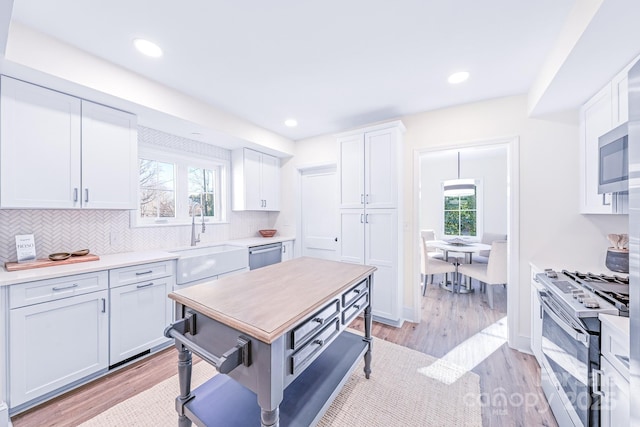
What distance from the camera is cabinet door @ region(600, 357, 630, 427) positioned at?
3.30 feet

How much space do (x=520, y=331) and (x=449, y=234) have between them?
4.14 meters

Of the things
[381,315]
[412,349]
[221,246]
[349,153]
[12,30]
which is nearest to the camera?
[12,30]

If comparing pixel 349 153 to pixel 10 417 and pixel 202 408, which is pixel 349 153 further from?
pixel 10 417

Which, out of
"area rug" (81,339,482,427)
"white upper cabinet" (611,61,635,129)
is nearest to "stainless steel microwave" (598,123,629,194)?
"white upper cabinet" (611,61,635,129)

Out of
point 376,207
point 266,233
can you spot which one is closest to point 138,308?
point 266,233

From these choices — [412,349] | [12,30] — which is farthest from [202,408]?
[12,30]

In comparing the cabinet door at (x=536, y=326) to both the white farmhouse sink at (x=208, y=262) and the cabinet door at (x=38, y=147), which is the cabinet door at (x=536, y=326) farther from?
the cabinet door at (x=38, y=147)

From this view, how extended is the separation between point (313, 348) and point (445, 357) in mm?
1733

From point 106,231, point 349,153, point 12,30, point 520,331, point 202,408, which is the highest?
point 12,30

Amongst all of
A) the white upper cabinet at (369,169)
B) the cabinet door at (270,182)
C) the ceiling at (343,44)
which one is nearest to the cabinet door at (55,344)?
the ceiling at (343,44)

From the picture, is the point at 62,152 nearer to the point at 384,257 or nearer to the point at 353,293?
the point at 353,293

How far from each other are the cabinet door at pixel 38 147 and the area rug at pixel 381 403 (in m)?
1.66

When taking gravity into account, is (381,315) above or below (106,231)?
below

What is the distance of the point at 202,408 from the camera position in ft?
4.25
